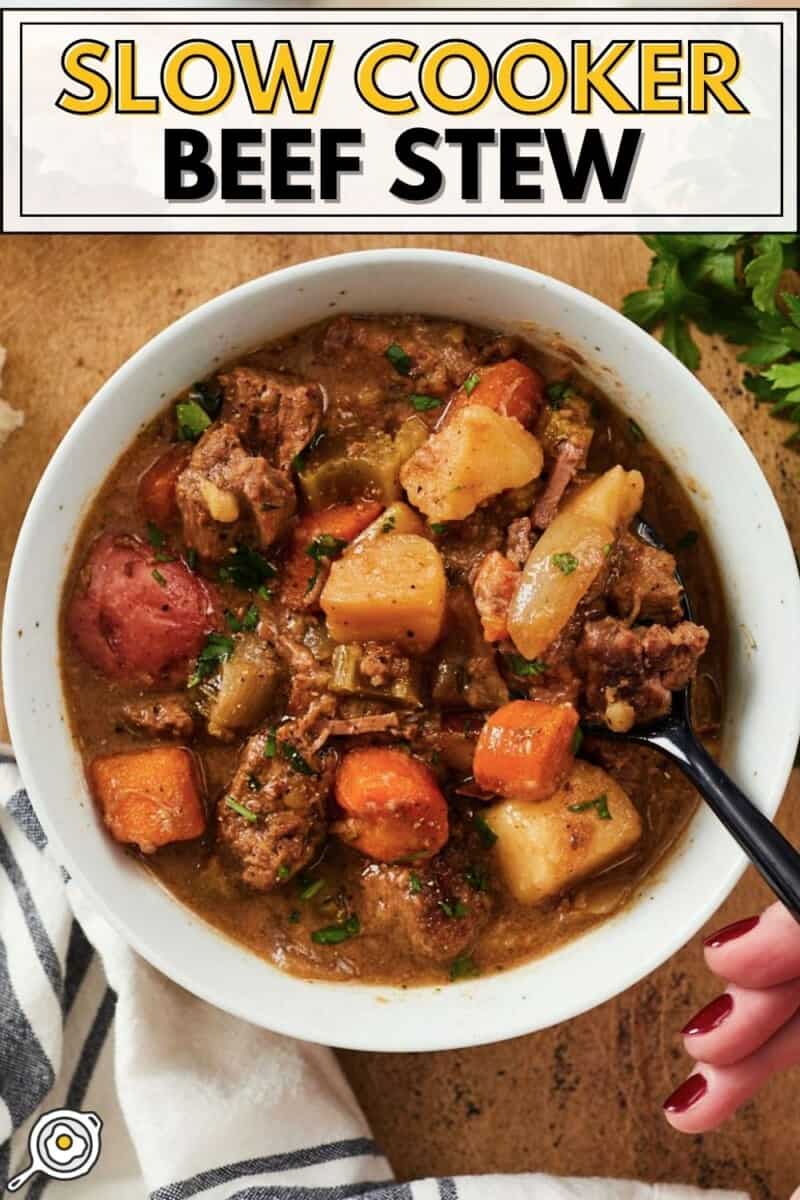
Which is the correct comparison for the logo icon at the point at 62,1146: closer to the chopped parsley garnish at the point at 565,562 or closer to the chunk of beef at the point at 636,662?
the chunk of beef at the point at 636,662

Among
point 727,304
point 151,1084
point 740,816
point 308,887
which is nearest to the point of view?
point 740,816

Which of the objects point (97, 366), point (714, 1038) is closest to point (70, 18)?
point (97, 366)

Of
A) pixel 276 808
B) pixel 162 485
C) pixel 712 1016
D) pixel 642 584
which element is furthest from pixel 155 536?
pixel 712 1016

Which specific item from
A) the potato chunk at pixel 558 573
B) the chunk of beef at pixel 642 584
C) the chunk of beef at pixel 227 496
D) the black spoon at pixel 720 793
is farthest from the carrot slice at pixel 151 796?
the chunk of beef at pixel 642 584

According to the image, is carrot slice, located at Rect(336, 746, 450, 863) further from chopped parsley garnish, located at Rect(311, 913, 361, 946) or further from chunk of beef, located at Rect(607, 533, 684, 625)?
chunk of beef, located at Rect(607, 533, 684, 625)

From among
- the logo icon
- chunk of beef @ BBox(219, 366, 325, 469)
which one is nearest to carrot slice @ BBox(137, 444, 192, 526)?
chunk of beef @ BBox(219, 366, 325, 469)

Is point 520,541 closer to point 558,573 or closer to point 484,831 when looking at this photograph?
point 558,573

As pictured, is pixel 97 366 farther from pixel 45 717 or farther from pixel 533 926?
pixel 533 926
